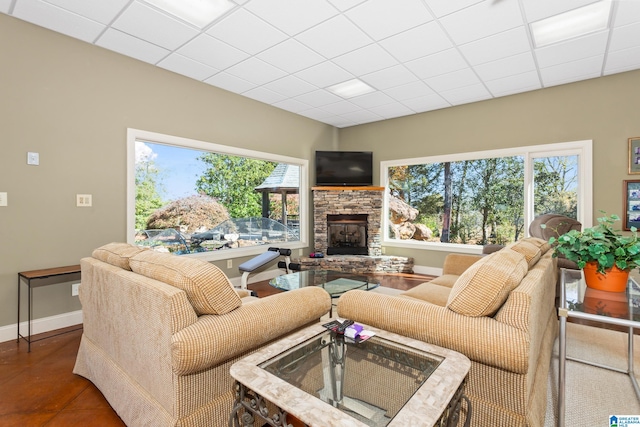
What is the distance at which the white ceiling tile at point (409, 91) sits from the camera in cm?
422

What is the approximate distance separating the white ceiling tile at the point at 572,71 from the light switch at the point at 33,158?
5.59 metres

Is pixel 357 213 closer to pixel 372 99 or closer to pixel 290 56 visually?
pixel 372 99

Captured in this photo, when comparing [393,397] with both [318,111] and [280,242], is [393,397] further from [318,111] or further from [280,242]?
[318,111]

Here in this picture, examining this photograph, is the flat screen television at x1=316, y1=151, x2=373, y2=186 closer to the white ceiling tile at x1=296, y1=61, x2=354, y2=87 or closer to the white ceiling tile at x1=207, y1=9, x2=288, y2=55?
the white ceiling tile at x1=296, y1=61, x2=354, y2=87

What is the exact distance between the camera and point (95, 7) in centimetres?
256

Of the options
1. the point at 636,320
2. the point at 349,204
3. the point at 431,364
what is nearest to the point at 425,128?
the point at 349,204

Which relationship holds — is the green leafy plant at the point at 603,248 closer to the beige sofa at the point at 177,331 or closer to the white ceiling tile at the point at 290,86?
the beige sofa at the point at 177,331

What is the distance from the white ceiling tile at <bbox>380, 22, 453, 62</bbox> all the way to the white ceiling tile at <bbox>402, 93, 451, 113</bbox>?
1369 millimetres

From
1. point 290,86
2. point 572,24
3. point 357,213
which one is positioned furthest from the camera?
point 357,213

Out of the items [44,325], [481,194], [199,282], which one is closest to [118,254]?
[199,282]

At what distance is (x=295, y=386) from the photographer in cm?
108

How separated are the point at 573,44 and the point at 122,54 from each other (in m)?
4.84

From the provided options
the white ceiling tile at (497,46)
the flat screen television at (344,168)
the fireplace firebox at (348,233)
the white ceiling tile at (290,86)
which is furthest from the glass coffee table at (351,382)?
the flat screen television at (344,168)

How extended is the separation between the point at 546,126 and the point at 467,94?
46.0 inches
